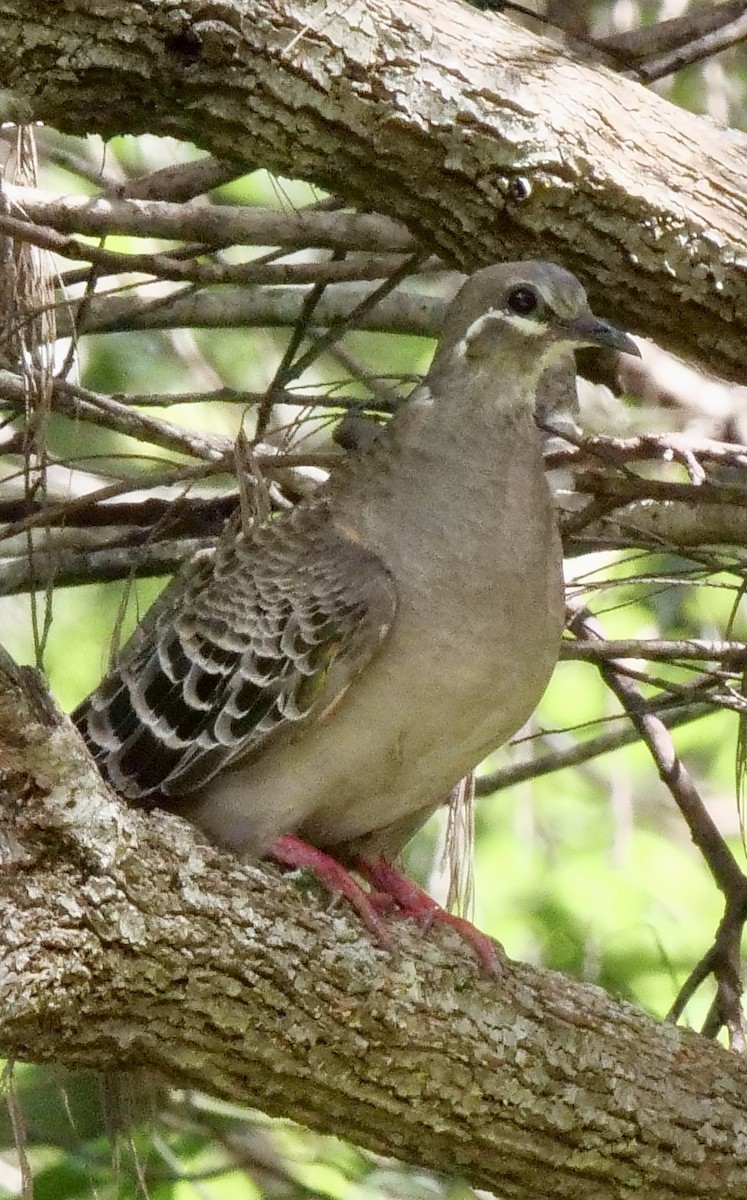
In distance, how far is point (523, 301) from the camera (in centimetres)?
351

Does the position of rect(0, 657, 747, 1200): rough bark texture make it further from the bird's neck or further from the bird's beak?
the bird's beak

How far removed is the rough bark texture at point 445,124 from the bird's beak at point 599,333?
18 centimetres

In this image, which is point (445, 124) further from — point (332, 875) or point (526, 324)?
point (332, 875)

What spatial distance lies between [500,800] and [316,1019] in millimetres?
3501

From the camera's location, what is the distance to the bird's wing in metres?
3.57

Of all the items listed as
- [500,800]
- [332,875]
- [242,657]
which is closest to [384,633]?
[242,657]

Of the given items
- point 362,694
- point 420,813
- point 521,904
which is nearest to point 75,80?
point 362,694

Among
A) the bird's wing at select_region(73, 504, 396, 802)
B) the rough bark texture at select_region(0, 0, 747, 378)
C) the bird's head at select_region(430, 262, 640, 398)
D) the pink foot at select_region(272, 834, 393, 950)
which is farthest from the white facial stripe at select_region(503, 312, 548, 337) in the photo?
the pink foot at select_region(272, 834, 393, 950)

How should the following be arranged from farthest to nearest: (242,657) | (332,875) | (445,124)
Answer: (242,657), (332,875), (445,124)

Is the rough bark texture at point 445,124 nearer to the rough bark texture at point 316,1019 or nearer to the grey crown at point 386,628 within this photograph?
the grey crown at point 386,628

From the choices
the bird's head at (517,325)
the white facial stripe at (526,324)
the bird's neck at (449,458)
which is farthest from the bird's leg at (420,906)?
the white facial stripe at (526,324)

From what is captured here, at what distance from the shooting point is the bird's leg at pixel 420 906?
11.4ft

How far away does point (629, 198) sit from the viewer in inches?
139

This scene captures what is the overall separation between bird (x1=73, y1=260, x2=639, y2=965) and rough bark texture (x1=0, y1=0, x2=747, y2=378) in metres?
0.17
